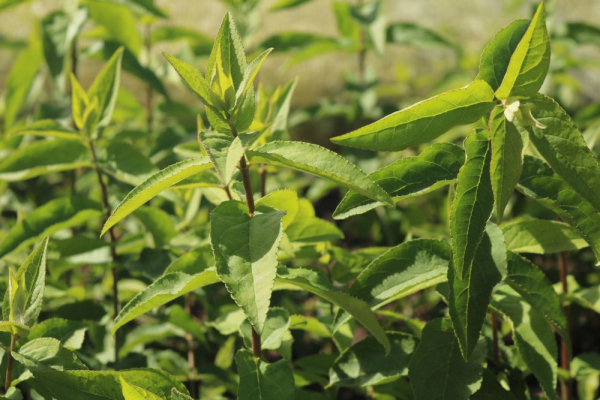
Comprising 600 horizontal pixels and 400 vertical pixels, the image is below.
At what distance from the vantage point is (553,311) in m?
1.29

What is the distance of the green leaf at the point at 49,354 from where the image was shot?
1.23 m

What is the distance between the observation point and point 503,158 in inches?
42.8

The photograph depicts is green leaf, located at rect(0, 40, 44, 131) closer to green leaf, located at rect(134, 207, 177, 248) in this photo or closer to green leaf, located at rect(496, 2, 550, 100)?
green leaf, located at rect(134, 207, 177, 248)

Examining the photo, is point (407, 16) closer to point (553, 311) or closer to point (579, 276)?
Result: point (579, 276)

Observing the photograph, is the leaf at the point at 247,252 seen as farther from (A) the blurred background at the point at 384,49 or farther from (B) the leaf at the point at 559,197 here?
(A) the blurred background at the point at 384,49

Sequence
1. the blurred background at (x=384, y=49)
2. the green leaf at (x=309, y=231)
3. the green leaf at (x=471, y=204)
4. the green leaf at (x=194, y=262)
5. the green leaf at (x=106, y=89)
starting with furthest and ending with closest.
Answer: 1. the blurred background at (x=384, y=49)
2. the green leaf at (x=106, y=89)
3. the green leaf at (x=309, y=231)
4. the green leaf at (x=194, y=262)
5. the green leaf at (x=471, y=204)

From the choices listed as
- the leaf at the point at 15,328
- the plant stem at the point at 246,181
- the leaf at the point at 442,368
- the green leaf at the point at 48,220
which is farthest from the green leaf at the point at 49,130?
the leaf at the point at 442,368

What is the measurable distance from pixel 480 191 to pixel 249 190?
37 cm

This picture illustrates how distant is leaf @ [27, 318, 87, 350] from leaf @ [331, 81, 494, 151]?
68cm

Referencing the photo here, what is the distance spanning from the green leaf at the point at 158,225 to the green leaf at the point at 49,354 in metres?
0.48

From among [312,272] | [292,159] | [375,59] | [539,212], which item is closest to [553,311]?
[312,272]

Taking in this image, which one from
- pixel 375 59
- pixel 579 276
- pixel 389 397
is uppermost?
pixel 375 59

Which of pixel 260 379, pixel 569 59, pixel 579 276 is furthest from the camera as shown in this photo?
pixel 569 59

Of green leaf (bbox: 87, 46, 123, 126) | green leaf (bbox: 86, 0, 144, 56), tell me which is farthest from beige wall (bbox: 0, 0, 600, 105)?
green leaf (bbox: 87, 46, 123, 126)
